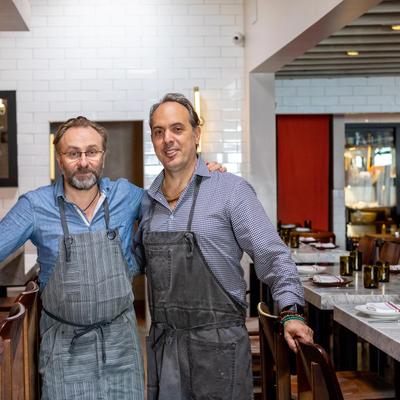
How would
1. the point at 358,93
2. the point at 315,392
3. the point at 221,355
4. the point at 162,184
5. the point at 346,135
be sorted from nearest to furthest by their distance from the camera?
the point at 315,392
the point at 221,355
the point at 162,184
the point at 358,93
the point at 346,135

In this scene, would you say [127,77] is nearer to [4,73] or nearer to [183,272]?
[4,73]

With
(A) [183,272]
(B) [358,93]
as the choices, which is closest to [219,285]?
(A) [183,272]

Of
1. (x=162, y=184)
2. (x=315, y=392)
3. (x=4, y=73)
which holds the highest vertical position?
(x=4, y=73)

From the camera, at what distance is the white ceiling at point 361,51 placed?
625 centimetres

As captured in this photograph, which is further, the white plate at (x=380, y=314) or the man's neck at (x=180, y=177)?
the white plate at (x=380, y=314)

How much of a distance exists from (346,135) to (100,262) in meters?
9.10

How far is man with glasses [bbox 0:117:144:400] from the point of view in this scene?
9.40 feet

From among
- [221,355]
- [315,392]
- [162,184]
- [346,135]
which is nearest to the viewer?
[315,392]

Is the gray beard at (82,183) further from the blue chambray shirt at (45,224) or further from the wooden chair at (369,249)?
the wooden chair at (369,249)

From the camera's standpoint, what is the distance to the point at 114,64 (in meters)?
8.32

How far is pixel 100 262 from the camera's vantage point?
2.89 meters

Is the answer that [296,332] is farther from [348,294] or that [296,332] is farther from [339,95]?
[339,95]

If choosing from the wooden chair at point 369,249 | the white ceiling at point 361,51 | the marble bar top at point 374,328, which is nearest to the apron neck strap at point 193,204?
the marble bar top at point 374,328

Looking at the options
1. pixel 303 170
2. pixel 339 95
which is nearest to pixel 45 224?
pixel 339 95
